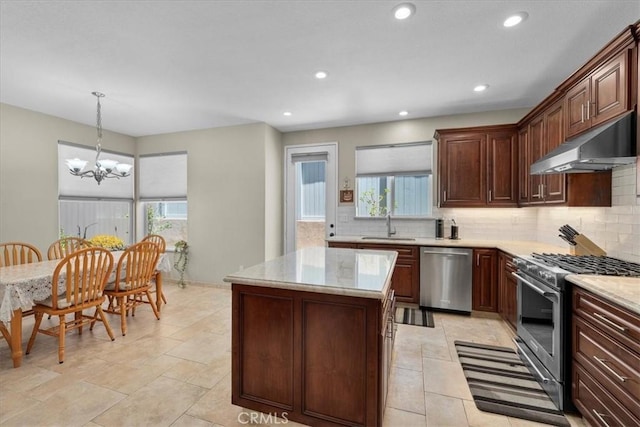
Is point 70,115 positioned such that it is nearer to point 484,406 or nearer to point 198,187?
point 198,187

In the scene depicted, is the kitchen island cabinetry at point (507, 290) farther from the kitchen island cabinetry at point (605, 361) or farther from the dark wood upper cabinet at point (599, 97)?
the dark wood upper cabinet at point (599, 97)

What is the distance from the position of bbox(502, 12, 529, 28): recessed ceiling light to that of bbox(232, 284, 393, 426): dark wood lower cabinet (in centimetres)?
226

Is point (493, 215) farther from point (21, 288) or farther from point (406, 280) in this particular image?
point (21, 288)

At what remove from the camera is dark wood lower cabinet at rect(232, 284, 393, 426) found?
1594mm

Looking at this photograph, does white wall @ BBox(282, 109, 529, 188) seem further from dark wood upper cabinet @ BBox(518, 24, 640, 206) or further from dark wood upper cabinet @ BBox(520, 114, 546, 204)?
dark wood upper cabinet @ BBox(520, 114, 546, 204)

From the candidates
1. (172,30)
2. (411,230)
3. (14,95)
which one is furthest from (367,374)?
(14,95)

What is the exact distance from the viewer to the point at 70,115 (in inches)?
169

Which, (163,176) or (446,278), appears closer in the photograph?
(446,278)

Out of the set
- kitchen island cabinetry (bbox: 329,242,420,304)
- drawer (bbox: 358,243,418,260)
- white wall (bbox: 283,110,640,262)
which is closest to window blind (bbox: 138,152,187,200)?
white wall (bbox: 283,110,640,262)

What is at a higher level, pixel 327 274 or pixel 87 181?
pixel 87 181

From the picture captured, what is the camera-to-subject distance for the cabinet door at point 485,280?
354 centimetres

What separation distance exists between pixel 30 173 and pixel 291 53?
4.15 metres

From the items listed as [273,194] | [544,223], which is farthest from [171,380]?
[544,223]

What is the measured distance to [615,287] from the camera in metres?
1.63
